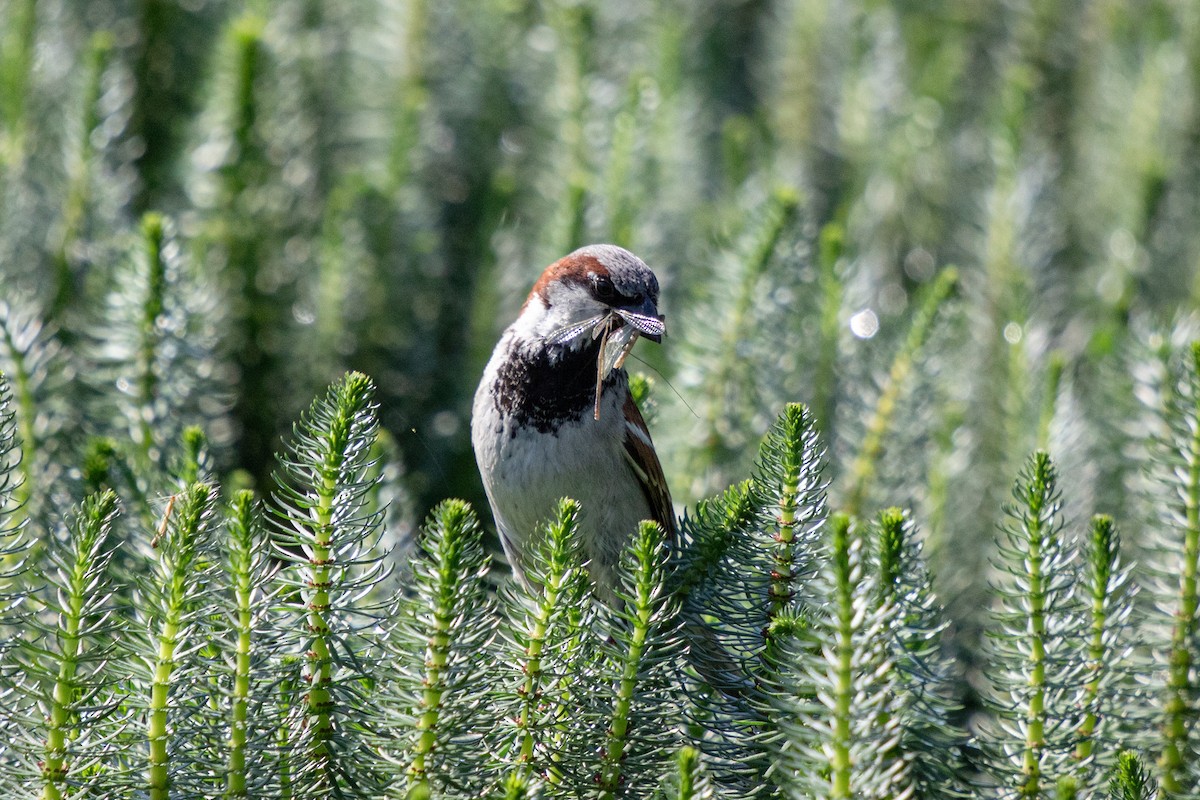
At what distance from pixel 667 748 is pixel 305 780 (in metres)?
0.34

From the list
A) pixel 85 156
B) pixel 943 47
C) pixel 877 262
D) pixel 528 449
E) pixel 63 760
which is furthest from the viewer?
pixel 943 47

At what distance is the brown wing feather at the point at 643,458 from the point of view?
181 centimetres

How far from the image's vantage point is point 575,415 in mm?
1808

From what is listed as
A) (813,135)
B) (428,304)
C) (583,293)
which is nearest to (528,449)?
(583,293)

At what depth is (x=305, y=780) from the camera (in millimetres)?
1029

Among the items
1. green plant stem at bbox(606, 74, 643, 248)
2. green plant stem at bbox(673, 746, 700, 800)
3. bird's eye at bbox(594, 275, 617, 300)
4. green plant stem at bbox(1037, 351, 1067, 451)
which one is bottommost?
green plant stem at bbox(673, 746, 700, 800)

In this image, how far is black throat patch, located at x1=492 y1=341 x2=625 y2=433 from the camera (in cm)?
179

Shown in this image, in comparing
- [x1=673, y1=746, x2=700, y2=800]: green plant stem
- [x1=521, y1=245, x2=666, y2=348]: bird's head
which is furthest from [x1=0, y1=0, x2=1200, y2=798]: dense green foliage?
[x1=521, y1=245, x2=666, y2=348]: bird's head

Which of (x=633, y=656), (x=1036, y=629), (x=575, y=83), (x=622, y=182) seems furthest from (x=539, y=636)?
(x=575, y=83)

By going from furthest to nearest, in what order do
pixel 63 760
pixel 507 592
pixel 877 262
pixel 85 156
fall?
1. pixel 877 262
2. pixel 85 156
3. pixel 507 592
4. pixel 63 760

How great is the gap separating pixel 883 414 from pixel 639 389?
1.32 ft

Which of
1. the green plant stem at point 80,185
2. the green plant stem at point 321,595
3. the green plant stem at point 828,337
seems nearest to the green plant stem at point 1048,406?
the green plant stem at point 828,337

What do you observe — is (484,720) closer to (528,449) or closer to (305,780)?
(305,780)

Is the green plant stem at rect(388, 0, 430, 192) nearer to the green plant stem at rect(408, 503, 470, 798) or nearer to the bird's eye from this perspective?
the bird's eye
